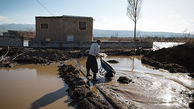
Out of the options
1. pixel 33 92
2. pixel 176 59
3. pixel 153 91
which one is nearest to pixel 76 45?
pixel 176 59

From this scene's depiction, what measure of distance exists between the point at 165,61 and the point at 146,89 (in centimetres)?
652

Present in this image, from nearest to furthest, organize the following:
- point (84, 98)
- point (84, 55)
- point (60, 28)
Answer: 1. point (84, 98)
2. point (84, 55)
3. point (60, 28)

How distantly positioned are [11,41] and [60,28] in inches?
197

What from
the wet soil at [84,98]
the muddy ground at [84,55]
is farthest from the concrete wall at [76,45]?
the wet soil at [84,98]

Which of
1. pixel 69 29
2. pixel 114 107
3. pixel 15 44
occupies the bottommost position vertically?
pixel 114 107

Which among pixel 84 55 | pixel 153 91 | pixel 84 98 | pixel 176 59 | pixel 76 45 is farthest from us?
pixel 76 45

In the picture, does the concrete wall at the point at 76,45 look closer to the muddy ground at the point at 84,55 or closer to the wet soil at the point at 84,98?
the muddy ground at the point at 84,55

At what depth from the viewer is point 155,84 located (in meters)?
6.88

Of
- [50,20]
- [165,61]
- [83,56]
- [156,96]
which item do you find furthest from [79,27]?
[156,96]

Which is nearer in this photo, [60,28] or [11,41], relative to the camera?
[11,41]

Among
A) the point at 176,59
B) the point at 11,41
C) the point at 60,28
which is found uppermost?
the point at 60,28

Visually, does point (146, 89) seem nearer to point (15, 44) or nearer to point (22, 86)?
point (22, 86)

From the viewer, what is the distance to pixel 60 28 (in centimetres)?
1881

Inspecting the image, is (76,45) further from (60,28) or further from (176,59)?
Result: (176,59)
